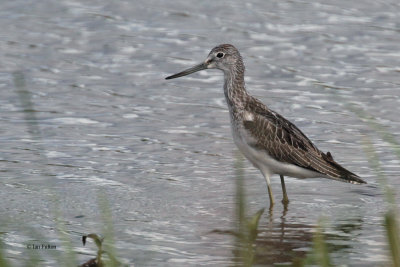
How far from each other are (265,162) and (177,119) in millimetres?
2903

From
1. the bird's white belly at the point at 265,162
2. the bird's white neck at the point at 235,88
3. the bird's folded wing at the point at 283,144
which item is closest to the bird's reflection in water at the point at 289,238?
the bird's white belly at the point at 265,162

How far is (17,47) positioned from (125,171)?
5137 millimetres

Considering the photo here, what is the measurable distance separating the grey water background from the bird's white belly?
29 centimetres

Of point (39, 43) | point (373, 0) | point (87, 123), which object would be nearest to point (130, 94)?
point (87, 123)

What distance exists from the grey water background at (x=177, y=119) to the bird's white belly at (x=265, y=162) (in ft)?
0.96

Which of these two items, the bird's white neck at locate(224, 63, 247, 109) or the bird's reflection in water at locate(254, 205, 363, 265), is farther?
the bird's white neck at locate(224, 63, 247, 109)

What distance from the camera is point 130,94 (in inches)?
518

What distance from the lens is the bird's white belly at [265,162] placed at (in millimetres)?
9477

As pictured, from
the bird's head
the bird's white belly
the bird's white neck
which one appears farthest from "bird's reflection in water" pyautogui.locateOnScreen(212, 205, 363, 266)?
the bird's head

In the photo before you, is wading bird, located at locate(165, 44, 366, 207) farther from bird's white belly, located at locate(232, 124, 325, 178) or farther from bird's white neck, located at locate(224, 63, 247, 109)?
bird's white neck, located at locate(224, 63, 247, 109)

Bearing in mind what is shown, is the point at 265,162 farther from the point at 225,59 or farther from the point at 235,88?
the point at 225,59

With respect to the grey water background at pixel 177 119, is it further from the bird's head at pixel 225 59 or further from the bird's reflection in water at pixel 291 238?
the bird's head at pixel 225 59

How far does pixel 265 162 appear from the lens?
9531 mm

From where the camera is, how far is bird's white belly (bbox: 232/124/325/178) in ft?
31.1
